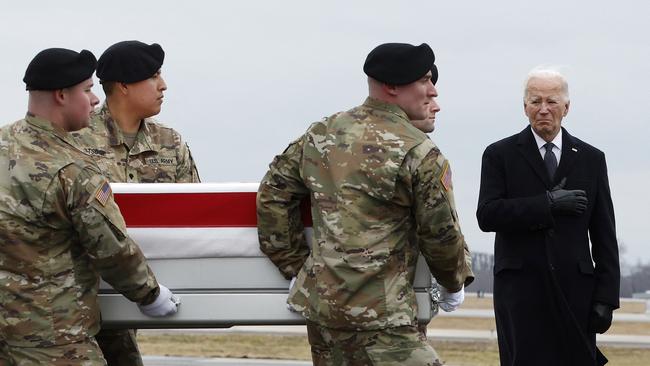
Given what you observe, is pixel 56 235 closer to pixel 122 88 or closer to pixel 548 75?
pixel 122 88

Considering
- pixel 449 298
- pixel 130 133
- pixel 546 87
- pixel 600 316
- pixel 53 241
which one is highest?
pixel 546 87

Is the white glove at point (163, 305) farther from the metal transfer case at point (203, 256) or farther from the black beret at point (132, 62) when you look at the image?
the black beret at point (132, 62)

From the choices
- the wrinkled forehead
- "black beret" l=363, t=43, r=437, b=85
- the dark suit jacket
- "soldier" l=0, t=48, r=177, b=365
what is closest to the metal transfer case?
"soldier" l=0, t=48, r=177, b=365

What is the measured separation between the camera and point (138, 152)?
19.5 feet

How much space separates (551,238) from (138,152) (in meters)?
1.86

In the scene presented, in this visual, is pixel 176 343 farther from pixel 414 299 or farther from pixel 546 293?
pixel 414 299

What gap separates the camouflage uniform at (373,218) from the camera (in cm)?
488

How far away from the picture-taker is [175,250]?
→ 17.8 feet

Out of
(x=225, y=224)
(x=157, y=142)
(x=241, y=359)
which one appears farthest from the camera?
(x=241, y=359)

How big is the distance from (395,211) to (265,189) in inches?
21.9

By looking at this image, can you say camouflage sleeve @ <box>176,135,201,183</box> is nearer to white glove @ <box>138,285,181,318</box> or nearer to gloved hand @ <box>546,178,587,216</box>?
white glove @ <box>138,285,181,318</box>

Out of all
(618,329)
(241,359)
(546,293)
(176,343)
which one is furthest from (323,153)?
(618,329)

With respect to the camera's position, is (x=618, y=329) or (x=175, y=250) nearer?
(x=175, y=250)

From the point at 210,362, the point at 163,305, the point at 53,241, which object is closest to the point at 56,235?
the point at 53,241
